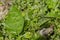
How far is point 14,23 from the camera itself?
2.94 metres

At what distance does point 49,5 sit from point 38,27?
1.34 ft

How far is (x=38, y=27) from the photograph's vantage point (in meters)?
3.04

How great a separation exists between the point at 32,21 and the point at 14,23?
0.31 m

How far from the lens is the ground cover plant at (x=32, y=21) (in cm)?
294

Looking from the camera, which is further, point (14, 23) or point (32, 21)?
point (32, 21)

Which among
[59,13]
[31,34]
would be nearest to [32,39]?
[31,34]

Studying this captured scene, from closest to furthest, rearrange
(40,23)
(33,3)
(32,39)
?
(32,39) → (40,23) → (33,3)

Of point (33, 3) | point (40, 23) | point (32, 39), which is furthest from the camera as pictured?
point (33, 3)

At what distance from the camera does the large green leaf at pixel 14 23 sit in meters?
2.94

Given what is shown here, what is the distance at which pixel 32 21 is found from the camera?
3.14 m

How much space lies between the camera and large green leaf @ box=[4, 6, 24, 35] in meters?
2.94

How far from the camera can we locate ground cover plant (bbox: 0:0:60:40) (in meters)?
2.94

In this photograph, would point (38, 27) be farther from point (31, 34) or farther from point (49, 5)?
point (49, 5)

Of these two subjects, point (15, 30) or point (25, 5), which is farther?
point (25, 5)
